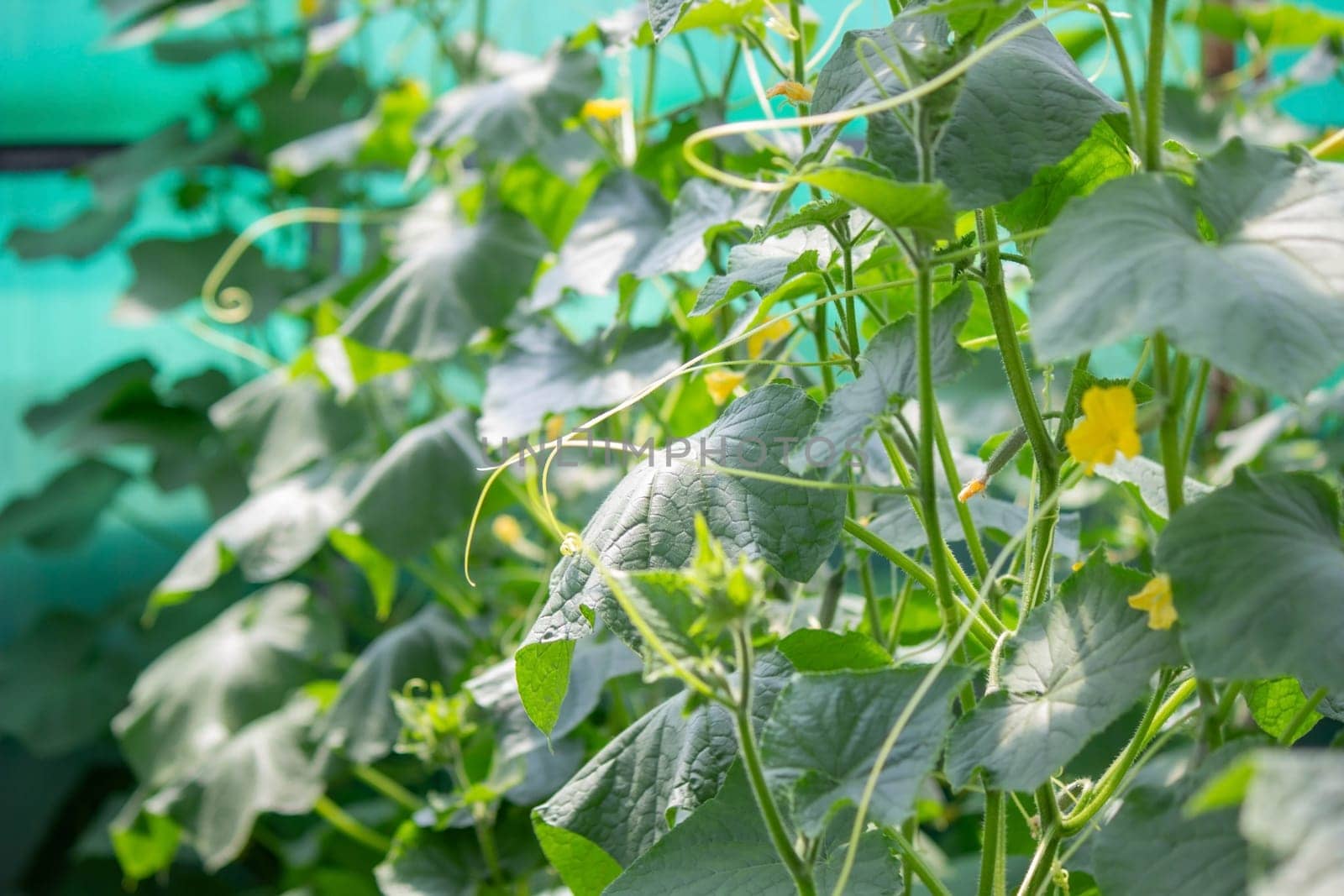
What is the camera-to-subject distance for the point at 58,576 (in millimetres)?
2113

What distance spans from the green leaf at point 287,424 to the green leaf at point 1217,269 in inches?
43.2

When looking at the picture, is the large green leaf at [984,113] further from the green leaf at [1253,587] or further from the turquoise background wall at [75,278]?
the turquoise background wall at [75,278]

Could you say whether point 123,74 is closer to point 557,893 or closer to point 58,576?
point 58,576

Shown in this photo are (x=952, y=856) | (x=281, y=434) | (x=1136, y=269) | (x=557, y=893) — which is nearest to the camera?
(x=1136, y=269)

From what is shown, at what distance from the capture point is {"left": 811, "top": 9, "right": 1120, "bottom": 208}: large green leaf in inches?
17.5

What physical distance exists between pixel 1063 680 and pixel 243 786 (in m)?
1.05

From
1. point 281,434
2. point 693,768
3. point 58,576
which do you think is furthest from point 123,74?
point 693,768

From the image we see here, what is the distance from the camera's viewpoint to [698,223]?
744 millimetres

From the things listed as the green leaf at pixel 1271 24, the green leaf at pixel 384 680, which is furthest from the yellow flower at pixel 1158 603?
the green leaf at pixel 1271 24

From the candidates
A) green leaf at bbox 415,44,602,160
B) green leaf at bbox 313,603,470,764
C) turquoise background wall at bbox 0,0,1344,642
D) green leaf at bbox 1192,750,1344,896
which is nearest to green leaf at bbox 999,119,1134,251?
green leaf at bbox 1192,750,1344,896

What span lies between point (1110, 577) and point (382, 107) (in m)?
1.16

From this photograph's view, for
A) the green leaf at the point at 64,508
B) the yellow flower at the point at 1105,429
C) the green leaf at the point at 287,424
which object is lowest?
the green leaf at the point at 64,508

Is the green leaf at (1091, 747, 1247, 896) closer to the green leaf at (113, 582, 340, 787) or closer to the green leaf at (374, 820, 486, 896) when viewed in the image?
the green leaf at (374, 820, 486, 896)

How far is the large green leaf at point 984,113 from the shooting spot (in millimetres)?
444
